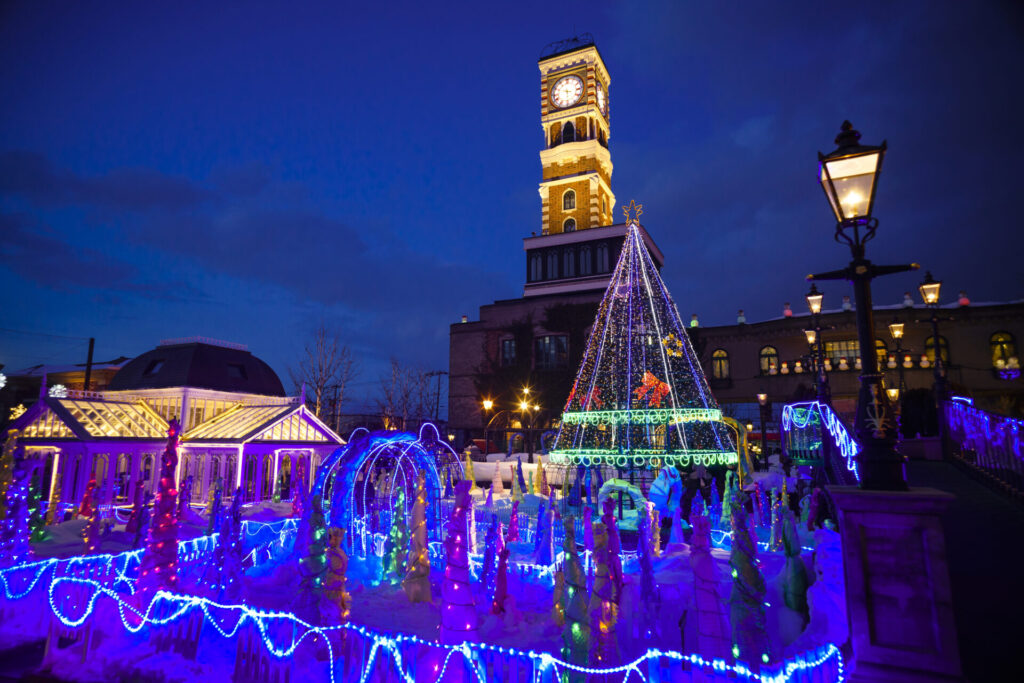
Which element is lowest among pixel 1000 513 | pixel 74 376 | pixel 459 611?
pixel 459 611

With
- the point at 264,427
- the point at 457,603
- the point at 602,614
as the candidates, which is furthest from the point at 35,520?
the point at 602,614

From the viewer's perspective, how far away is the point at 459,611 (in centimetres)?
587

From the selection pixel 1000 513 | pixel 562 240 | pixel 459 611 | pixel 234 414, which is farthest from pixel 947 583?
pixel 562 240

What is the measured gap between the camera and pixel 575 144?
→ 43.6m

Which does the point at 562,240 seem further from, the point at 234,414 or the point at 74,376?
the point at 74,376

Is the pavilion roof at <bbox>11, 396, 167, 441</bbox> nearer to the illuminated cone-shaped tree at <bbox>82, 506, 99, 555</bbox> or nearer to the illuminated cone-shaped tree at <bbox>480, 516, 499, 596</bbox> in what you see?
the illuminated cone-shaped tree at <bbox>82, 506, 99, 555</bbox>

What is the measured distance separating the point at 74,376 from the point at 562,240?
4090cm

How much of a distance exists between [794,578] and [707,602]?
5.77 ft

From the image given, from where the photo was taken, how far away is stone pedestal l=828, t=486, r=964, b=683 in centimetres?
352

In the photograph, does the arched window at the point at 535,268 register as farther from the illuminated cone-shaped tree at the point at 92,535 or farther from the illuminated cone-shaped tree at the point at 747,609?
the illuminated cone-shaped tree at the point at 747,609

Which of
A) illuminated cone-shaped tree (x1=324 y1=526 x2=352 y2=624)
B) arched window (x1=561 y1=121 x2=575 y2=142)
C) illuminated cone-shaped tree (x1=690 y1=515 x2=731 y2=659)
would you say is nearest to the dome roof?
illuminated cone-shaped tree (x1=324 y1=526 x2=352 y2=624)

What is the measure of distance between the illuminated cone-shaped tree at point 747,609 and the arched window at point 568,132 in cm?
4458

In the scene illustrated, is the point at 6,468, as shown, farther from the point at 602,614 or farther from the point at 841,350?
the point at 841,350

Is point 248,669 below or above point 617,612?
below
